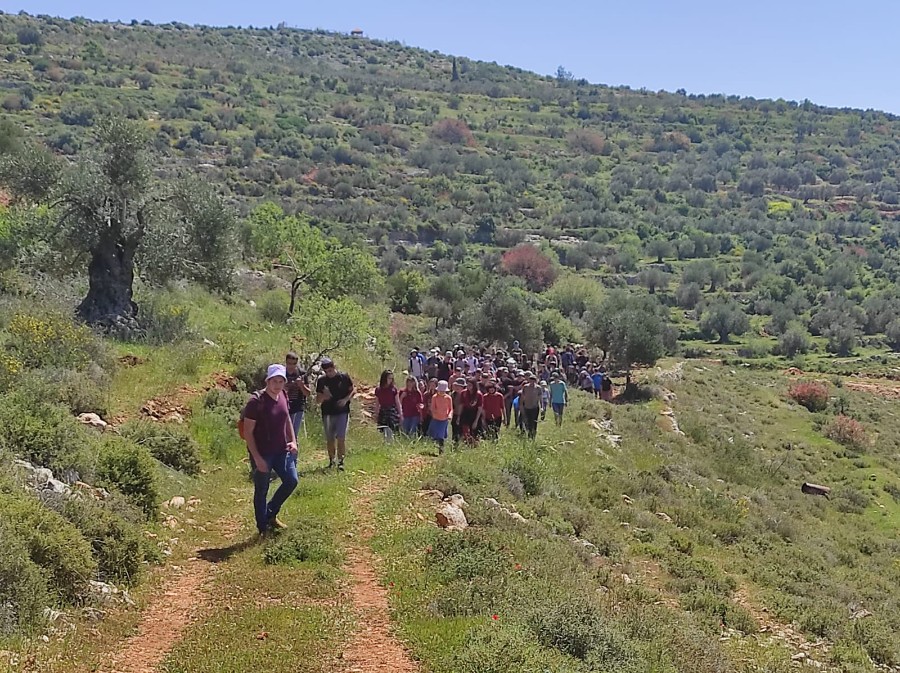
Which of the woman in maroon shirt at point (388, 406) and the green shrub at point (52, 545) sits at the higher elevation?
the green shrub at point (52, 545)

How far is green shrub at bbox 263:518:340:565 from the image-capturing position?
7781 millimetres

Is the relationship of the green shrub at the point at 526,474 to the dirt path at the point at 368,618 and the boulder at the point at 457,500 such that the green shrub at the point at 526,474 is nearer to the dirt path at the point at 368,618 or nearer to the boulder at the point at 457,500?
the boulder at the point at 457,500

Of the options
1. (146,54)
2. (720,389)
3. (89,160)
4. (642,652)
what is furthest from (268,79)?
(642,652)

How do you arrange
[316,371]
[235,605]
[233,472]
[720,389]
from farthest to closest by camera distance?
[720,389] → [316,371] → [233,472] → [235,605]

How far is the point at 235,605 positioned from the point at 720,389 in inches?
1465

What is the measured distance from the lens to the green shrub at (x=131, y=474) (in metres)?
8.55

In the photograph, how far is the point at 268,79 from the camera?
117m

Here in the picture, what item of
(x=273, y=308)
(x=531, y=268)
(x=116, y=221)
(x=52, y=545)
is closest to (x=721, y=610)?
(x=52, y=545)

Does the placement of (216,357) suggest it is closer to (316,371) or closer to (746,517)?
(316,371)

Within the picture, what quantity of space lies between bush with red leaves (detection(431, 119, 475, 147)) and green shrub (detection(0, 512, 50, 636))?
109 meters

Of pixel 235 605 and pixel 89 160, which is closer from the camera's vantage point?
pixel 235 605

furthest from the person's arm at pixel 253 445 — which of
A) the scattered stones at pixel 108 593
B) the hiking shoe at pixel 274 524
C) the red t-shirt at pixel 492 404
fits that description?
the red t-shirt at pixel 492 404

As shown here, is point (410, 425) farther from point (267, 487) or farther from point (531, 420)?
point (267, 487)

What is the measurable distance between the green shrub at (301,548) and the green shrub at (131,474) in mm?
1661
